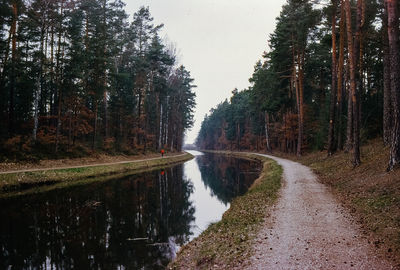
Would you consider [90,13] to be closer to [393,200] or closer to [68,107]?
[68,107]

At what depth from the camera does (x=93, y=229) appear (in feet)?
30.0

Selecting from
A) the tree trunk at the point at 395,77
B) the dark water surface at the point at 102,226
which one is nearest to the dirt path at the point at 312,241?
the dark water surface at the point at 102,226

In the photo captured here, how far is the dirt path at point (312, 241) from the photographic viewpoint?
4.95 metres

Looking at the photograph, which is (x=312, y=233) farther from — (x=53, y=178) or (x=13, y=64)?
(x=13, y=64)

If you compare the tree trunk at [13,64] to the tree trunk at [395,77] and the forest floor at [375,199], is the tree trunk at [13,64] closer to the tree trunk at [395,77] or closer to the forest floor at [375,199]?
the forest floor at [375,199]

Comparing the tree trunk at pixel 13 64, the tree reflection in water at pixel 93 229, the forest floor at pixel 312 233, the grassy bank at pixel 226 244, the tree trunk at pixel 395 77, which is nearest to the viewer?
the forest floor at pixel 312 233

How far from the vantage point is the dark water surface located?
684cm

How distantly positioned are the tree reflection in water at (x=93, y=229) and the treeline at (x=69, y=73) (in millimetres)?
11110

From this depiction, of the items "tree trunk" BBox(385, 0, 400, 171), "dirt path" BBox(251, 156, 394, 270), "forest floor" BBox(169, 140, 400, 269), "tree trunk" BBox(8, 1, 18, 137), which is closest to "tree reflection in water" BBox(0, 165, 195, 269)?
"forest floor" BBox(169, 140, 400, 269)

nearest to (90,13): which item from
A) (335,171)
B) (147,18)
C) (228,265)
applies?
(147,18)

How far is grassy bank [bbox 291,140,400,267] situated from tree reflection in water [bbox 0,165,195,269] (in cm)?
526

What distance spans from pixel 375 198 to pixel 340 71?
14.3m

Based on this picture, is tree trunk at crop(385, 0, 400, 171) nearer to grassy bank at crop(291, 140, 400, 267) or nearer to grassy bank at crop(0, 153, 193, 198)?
grassy bank at crop(291, 140, 400, 267)

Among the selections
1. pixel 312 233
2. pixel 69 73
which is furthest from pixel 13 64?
pixel 312 233
